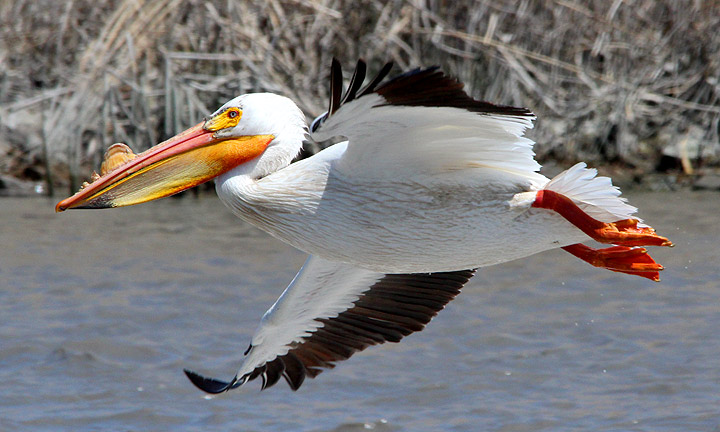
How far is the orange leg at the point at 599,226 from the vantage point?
402 centimetres

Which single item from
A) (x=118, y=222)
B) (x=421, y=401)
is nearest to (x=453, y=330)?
(x=421, y=401)

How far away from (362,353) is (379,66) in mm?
4861

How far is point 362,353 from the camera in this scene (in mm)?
6801

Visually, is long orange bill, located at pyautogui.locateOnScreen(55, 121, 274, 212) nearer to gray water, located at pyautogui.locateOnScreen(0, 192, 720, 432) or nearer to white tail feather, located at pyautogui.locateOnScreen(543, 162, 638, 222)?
white tail feather, located at pyautogui.locateOnScreen(543, 162, 638, 222)

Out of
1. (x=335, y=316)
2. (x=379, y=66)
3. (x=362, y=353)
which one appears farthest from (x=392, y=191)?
(x=379, y=66)

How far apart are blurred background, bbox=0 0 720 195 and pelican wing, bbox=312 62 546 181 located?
617 centimetres

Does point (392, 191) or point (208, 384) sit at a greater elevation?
point (392, 191)

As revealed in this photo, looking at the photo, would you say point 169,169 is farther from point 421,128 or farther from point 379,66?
point 379,66

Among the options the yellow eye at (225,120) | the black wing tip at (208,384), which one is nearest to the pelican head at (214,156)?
the yellow eye at (225,120)

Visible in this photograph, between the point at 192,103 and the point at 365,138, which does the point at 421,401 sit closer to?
the point at 365,138

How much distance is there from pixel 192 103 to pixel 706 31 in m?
5.74

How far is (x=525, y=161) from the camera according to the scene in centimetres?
411

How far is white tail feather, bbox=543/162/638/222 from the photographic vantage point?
160 inches

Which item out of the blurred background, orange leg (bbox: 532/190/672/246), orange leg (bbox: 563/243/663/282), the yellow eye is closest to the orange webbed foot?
orange leg (bbox: 532/190/672/246)
